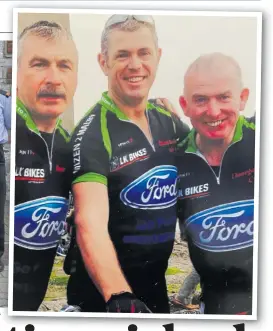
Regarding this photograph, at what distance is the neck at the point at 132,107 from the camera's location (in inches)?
231

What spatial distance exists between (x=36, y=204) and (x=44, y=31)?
3.45 ft

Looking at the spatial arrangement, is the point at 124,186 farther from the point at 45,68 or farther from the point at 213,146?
the point at 45,68

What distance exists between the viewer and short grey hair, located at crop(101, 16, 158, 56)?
582cm

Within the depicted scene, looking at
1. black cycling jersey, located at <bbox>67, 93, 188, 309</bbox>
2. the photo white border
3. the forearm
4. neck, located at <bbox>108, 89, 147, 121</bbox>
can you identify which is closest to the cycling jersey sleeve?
black cycling jersey, located at <bbox>67, 93, 188, 309</bbox>

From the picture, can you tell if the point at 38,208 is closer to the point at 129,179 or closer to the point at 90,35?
the point at 129,179

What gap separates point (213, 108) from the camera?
230 inches

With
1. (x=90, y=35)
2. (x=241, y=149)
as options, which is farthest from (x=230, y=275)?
(x=90, y=35)

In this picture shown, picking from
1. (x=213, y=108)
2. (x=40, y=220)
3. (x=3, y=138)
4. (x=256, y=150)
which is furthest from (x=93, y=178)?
(x=256, y=150)

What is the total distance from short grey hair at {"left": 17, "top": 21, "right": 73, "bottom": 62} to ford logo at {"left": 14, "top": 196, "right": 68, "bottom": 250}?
916 mm

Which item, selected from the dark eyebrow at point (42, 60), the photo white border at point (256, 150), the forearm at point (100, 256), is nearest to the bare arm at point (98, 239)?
the forearm at point (100, 256)

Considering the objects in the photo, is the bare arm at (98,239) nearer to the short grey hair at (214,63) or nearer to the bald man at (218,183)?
the bald man at (218,183)

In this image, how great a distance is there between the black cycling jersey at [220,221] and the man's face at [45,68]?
83 cm

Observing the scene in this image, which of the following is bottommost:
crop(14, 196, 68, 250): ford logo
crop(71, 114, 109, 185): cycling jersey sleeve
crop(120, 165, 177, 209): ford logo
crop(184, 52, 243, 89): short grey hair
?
crop(14, 196, 68, 250): ford logo

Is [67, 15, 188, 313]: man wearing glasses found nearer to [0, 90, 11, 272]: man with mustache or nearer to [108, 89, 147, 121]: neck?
[108, 89, 147, 121]: neck
